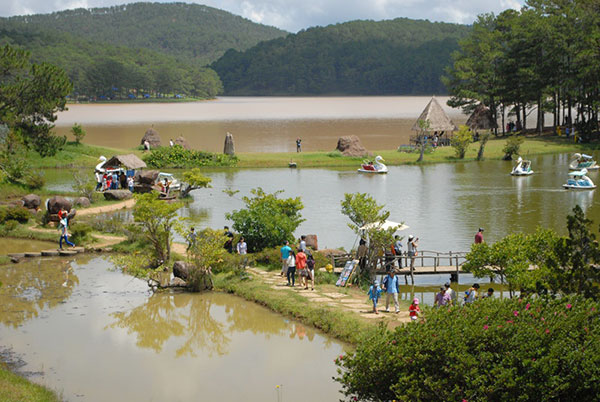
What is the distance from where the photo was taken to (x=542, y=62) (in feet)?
196

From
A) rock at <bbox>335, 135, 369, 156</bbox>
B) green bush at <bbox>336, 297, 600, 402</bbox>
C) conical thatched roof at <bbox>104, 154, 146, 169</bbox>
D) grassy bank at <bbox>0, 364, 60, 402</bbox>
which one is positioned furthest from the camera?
rock at <bbox>335, 135, 369, 156</bbox>

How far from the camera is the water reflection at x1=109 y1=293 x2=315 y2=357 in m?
16.4

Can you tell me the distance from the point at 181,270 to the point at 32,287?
428 centimetres

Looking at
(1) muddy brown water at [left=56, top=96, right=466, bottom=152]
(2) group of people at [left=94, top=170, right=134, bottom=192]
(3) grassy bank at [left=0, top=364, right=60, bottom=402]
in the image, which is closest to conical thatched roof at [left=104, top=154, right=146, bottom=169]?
(2) group of people at [left=94, top=170, right=134, bottom=192]

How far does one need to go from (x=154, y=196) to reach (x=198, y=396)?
33.5 ft

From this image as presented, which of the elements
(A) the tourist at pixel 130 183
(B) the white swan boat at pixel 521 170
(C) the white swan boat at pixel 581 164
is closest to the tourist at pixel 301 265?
(A) the tourist at pixel 130 183

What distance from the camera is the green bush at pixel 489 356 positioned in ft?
33.1

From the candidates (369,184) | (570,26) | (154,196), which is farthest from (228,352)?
(570,26)

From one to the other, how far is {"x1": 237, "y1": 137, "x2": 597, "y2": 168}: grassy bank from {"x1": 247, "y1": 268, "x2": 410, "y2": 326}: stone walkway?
27397 millimetres

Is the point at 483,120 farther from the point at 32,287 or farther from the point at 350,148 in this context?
the point at 32,287

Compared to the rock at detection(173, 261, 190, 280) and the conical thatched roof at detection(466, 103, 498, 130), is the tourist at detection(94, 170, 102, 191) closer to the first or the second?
the rock at detection(173, 261, 190, 280)

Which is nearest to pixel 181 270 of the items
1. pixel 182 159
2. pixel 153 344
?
pixel 153 344

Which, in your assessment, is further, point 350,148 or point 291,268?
point 350,148

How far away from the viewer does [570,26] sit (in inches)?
2266
